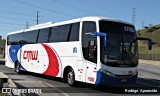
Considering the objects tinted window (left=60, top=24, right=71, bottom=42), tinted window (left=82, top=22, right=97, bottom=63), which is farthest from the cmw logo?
tinted window (left=82, top=22, right=97, bottom=63)

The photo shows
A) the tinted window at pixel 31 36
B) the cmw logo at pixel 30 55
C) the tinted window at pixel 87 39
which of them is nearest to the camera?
the tinted window at pixel 87 39

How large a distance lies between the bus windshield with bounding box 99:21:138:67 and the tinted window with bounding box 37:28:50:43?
6.02 metres

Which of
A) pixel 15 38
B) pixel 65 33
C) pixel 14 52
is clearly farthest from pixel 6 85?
pixel 15 38

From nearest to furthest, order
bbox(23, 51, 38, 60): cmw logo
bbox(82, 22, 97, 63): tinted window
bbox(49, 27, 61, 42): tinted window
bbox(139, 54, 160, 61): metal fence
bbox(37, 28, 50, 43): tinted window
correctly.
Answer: bbox(82, 22, 97, 63): tinted window < bbox(49, 27, 61, 42): tinted window < bbox(37, 28, 50, 43): tinted window < bbox(23, 51, 38, 60): cmw logo < bbox(139, 54, 160, 61): metal fence

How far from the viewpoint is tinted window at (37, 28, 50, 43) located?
1959 centimetres

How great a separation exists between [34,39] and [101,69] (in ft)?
29.1

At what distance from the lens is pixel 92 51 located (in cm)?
1423

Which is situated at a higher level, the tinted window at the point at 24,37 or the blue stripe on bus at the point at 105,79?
the tinted window at the point at 24,37

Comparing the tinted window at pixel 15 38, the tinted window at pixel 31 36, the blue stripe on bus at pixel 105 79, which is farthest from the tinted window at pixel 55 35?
the tinted window at pixel 15 38

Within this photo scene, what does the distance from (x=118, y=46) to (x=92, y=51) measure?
1184mm

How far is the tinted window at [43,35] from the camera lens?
19.6 metres

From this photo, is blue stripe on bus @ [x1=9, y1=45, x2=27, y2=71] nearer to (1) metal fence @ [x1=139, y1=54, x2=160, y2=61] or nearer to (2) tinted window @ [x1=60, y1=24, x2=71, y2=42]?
(2) tinted window @ [x1=60, y1=24, x2=71, y2=42]

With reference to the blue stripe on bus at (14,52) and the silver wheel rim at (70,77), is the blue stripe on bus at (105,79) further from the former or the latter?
the blue stripe on bus at (14,52)

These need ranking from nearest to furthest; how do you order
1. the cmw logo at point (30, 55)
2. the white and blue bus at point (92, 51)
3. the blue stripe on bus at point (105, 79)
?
the blue stripe on bus at point (105, 79)
the white and blue bus at point (92, 51)
the cmw logo at point (30, 55)
